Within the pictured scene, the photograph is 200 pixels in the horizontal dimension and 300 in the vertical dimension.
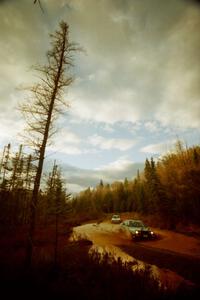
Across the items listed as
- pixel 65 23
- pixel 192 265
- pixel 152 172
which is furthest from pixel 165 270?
pixel 152 172

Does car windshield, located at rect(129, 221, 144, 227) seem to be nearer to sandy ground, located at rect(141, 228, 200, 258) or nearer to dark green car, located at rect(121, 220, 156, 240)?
dark green car, located at rect(121, 220, 156, 240)

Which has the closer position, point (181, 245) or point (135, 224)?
point (181, 245)

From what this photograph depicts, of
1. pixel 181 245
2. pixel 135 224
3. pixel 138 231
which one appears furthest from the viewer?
pixel 135 224

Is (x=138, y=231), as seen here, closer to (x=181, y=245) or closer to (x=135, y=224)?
(x=135, y=224)

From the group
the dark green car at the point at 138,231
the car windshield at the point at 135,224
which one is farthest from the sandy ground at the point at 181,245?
the car windshield at the point at 135,224

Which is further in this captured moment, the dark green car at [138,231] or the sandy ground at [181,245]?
the dark green car at [138,231]

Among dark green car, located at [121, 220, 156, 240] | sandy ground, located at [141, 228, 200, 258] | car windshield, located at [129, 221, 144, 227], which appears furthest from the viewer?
car windshield, located at [129, 221, 144, 227]

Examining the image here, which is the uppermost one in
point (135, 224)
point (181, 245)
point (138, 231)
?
point (135, 224)

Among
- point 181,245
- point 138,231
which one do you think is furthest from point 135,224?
point 181,245

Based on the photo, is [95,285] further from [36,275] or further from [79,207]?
[79,207]

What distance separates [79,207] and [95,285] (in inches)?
3886

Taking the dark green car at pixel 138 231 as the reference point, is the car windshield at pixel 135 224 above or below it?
above

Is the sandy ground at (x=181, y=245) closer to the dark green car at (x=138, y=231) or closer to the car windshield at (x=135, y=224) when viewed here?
the dark green car at (x=138, y=231)

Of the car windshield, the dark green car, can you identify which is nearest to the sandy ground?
the dark green car
